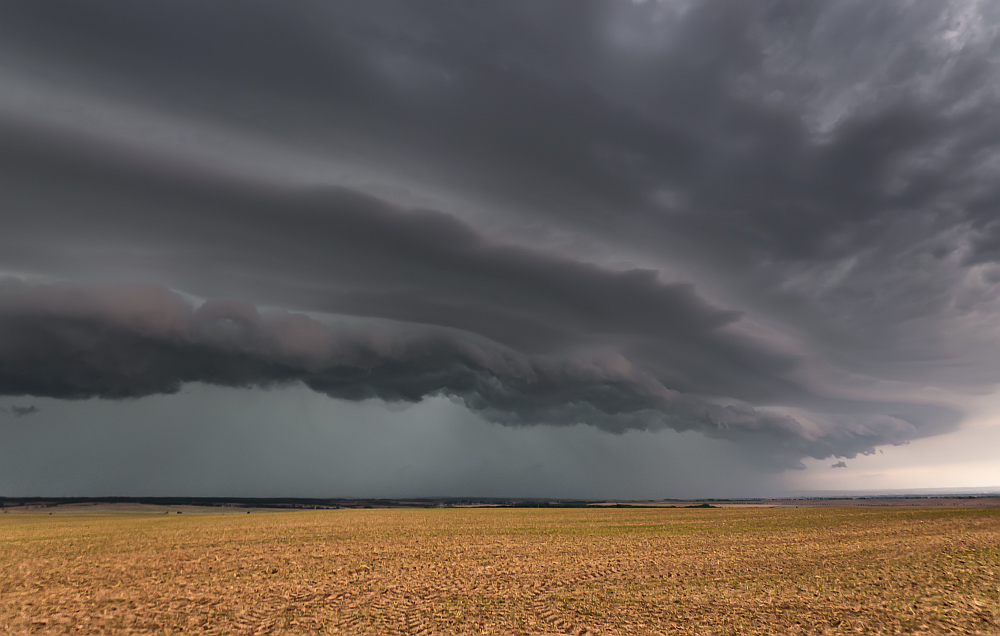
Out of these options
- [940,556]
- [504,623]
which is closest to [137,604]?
[504,623]

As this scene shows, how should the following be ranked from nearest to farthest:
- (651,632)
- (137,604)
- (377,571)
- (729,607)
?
(651,632)
(729,607)
(137,604)
(377,571)

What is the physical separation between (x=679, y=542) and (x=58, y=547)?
6033 centimetres

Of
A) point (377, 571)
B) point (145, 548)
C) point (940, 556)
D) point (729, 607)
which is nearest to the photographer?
point (729, 607)

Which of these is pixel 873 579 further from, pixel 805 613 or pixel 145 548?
pixel 145 548

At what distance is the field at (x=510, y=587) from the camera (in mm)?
23266

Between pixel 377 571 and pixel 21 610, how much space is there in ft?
60.1

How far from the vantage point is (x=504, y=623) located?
76.2 ft

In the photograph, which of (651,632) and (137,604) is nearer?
(651,632)

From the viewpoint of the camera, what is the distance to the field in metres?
23.3

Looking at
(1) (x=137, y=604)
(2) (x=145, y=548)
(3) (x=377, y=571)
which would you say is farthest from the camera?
(2) (x=145, y=548)

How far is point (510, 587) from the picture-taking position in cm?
2961

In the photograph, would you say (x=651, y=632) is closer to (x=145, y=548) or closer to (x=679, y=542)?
(x=679, y=542)

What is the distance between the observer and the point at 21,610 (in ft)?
87.3

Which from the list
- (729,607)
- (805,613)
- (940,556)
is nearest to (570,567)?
(729,607)
